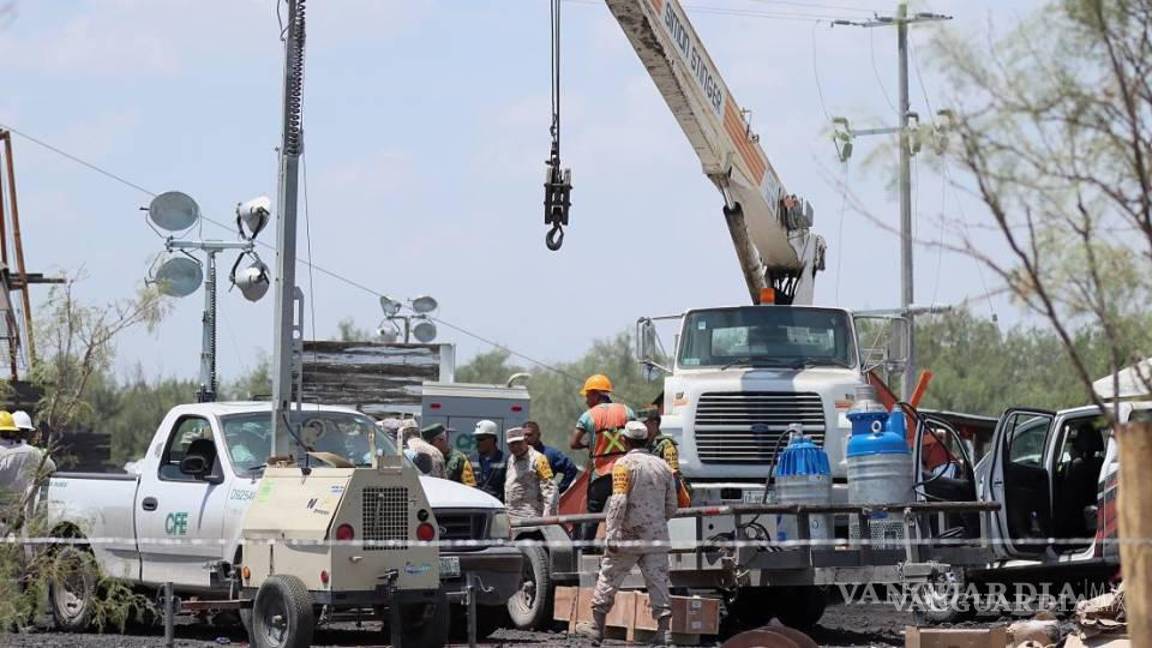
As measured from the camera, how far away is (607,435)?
1516cm

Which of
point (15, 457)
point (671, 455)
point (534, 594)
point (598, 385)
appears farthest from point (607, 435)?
point (15, 457)

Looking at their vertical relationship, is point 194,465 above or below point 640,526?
above

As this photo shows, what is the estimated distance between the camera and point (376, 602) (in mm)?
12133

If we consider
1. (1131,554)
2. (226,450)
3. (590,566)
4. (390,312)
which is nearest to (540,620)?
(590,566)

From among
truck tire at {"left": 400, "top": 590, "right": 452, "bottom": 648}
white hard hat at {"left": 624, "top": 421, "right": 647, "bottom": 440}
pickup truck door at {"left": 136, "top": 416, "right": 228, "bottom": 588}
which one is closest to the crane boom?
white hard hat at {"left": 624, "top": 421, "right": 647, "bottom": 440}

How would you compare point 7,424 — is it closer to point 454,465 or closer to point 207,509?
point 207,509

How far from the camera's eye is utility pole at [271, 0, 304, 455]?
14.1 m

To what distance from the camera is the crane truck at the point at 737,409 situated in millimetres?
13547

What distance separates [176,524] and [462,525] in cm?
217

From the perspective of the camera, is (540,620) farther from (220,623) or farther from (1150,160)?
(1150,160)

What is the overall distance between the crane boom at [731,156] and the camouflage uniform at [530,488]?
3.50 meters

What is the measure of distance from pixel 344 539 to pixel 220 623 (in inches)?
158

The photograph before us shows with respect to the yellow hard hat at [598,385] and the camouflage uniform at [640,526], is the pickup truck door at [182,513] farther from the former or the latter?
the yellow hard hat at [598,385]

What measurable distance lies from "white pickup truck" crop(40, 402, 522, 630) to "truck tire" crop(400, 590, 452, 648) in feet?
0.94
